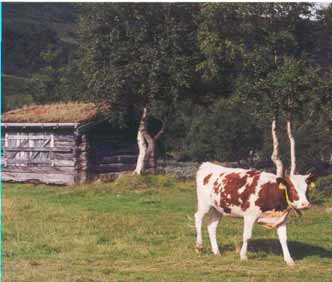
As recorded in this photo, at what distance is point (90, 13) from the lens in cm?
1922

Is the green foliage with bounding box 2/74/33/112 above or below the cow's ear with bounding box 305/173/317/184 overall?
above

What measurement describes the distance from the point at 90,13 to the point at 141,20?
71.5 inches

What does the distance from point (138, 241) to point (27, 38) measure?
11.1m

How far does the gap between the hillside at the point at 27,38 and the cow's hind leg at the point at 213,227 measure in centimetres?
566

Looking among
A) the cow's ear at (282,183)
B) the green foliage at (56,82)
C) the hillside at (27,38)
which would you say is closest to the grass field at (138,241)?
the cow's ear at (282,183)

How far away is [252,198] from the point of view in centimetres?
974

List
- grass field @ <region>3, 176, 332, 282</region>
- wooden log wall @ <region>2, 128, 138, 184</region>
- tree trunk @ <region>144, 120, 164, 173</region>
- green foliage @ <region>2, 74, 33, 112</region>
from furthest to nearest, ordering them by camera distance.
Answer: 1. green foliage @ <region>2, 74, 33, 112</region>
2. wooden log wall @ <region>2, 128, 138, 184</region>
3. tree trunk @ <region>144, 120, 164, 173</region>
4. grass field @ <region>3, 176, 332, 282</region>

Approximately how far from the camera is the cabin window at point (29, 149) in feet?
67.8

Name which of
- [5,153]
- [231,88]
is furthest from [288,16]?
[5,153]

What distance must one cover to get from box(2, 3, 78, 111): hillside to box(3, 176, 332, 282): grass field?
4.06 meters

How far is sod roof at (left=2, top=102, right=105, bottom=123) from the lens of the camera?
20.7 meters

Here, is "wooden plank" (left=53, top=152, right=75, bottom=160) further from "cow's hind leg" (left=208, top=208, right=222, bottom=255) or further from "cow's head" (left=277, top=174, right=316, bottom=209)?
"cow's head" (left=277, top=174, right=316, bottom=209)

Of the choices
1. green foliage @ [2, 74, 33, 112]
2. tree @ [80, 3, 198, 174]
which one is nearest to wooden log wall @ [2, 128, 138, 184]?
tree @ [80, 3, 198, 174]

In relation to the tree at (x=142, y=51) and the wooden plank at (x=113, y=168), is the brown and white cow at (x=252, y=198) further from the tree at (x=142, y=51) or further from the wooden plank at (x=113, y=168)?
the wooden plank at (x=113, y=168)
